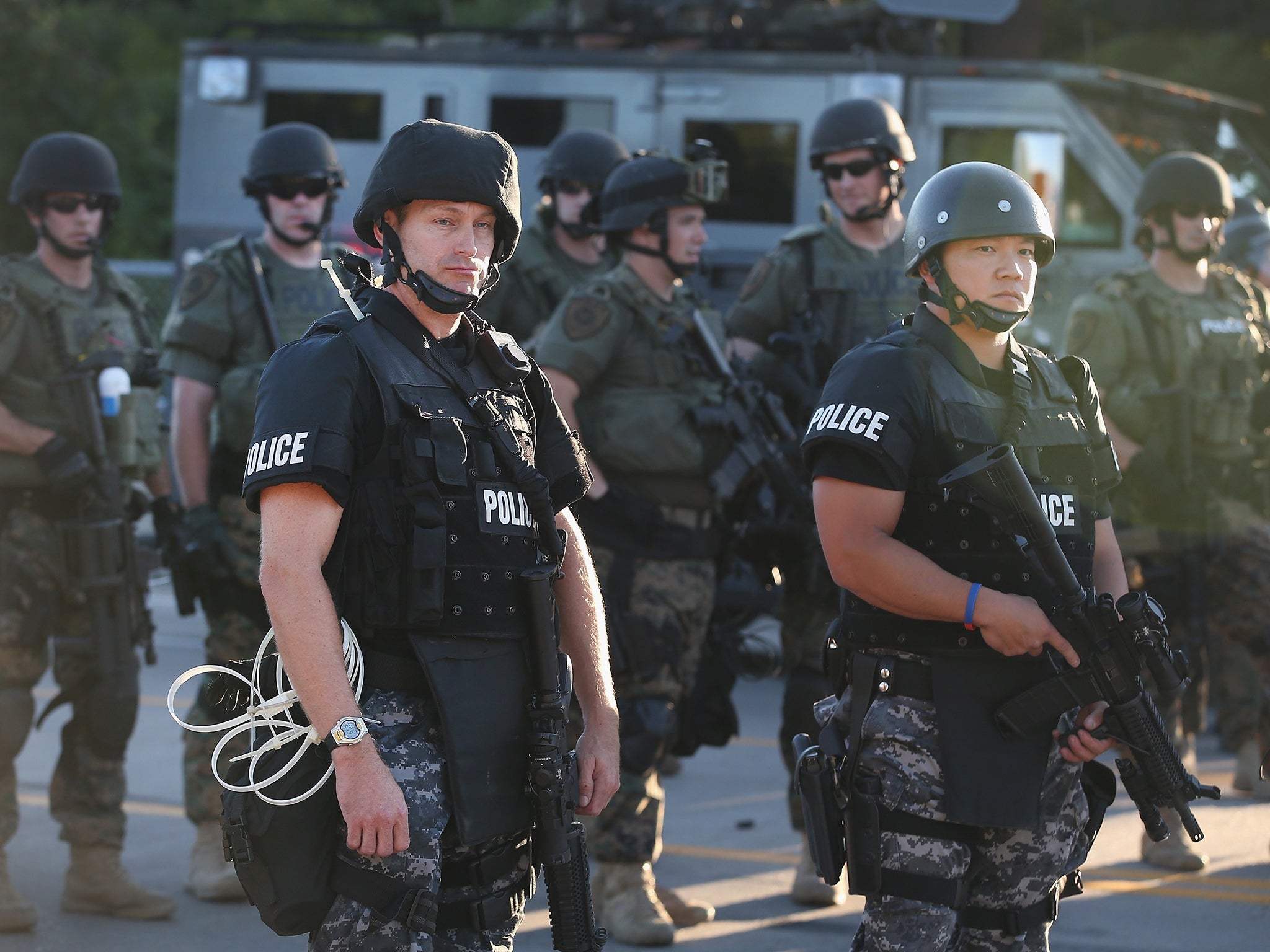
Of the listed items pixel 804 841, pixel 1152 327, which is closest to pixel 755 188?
pixel 1152 327

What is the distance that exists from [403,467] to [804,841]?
3.01 meters

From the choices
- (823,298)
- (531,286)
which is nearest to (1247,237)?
(823,298)

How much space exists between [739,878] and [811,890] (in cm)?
45

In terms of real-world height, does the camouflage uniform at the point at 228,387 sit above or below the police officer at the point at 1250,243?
below

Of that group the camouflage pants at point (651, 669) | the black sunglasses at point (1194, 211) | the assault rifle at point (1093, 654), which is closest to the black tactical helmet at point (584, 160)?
the camouflage pants at point (651, 669)

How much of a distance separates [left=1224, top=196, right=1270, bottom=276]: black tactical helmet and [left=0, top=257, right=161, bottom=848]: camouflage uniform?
5.53 metres

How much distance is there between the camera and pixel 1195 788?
10.8 ft

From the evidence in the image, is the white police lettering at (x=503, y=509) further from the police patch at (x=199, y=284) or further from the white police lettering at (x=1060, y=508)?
the police patch at (x=199, y=284)

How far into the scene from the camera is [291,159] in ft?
18.1

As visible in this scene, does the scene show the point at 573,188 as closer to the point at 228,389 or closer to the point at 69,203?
the point at 228,389

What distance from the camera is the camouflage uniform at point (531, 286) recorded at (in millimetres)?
6512

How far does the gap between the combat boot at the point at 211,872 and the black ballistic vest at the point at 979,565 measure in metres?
2.71

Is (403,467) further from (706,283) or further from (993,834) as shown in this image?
(706,283)

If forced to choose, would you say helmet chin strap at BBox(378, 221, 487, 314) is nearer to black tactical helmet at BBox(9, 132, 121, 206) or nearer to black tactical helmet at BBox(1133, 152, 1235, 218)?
black tactical helmet at BBox(9, 132, 121, 206)
